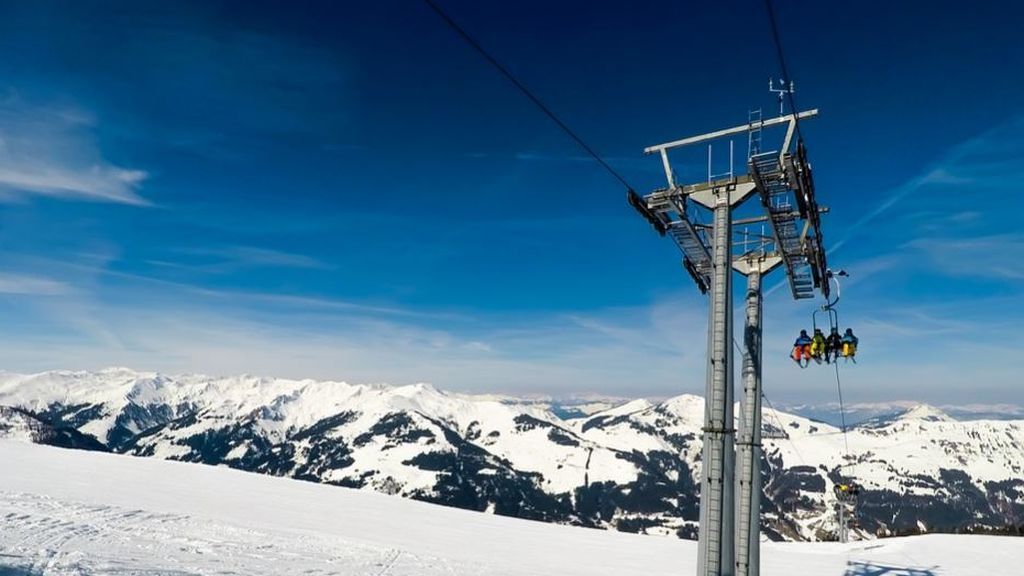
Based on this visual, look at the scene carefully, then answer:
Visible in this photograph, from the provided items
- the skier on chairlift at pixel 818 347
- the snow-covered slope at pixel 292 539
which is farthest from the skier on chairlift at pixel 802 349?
the snow-covered slope at pixel 292 539

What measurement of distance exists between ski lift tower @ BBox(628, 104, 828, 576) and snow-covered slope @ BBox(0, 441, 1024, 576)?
881cm

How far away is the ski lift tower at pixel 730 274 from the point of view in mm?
14516

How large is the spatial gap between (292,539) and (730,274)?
857 inches

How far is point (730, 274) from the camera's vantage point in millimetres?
15234

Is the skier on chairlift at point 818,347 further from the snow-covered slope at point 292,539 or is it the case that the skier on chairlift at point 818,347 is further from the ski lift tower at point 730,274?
the snow-covered slope at point 292,539

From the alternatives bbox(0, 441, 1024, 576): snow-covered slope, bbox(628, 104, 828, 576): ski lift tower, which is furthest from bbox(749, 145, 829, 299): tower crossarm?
bbox(0, 441, 1024, 576): snow-covered slope

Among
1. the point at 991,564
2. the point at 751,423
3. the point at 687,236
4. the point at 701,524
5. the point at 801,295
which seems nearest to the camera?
the point at 701,524

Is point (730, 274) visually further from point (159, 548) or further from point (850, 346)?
point (159, 548)

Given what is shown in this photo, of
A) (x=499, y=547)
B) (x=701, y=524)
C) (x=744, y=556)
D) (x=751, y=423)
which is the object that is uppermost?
(x=751, y=423)

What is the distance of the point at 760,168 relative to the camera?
15281mm

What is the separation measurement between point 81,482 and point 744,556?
3552 centimetres

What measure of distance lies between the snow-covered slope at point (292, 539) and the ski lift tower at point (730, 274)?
8.81 metres

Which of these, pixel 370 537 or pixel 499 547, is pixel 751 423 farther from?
pixel 370 537

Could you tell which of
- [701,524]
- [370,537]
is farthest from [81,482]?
[701,524]
